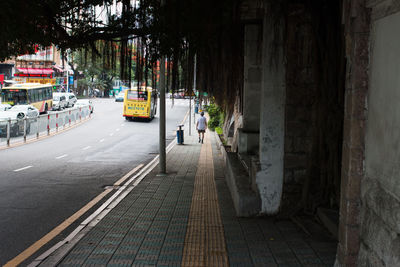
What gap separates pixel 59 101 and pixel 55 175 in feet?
121

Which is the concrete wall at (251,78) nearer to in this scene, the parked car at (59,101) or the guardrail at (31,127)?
the guardrail at (31,127)

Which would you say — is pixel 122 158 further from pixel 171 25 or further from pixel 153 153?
pixel 171 25

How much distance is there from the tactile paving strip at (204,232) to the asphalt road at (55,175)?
226cm

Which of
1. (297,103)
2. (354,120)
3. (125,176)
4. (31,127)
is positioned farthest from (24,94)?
(354,120)

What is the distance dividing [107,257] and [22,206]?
442cm

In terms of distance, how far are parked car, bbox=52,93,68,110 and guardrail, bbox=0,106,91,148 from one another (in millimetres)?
15464

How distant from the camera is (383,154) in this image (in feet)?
12.5

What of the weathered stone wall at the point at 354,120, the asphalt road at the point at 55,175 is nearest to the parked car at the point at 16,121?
the asphalt road at the point at 55,175

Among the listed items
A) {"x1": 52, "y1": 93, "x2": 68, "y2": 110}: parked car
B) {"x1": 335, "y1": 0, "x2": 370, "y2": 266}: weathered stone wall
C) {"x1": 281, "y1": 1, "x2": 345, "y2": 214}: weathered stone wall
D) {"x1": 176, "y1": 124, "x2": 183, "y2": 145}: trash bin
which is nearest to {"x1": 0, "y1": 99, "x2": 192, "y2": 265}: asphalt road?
{"x1": 176, "y1": 124, "x2": 183, "y2": 145}: trash bin

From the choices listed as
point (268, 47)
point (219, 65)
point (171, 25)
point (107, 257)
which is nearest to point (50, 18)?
point (171, 25)

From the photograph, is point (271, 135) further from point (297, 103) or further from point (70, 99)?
point (70, 99)

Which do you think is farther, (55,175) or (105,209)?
(55,175)

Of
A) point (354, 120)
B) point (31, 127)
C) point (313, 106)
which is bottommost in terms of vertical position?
point (31, 127)

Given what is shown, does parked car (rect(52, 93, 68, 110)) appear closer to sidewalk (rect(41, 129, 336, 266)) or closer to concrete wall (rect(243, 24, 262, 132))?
concrete wall (rect(243, 24, 262, 132))
